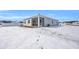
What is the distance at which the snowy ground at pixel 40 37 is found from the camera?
219 cm

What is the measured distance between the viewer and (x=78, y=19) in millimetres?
2250

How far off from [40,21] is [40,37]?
219 millimetres

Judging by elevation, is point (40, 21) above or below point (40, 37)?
above

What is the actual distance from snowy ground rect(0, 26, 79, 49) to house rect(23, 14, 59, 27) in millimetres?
55

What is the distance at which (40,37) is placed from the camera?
7.31 ft

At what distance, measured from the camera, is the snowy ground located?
219cm

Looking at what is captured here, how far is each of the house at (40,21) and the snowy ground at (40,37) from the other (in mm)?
55

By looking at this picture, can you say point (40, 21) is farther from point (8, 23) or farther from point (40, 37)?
point (8, 23)

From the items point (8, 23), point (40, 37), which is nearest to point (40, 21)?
point (40, 37)

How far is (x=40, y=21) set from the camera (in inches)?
89.6
